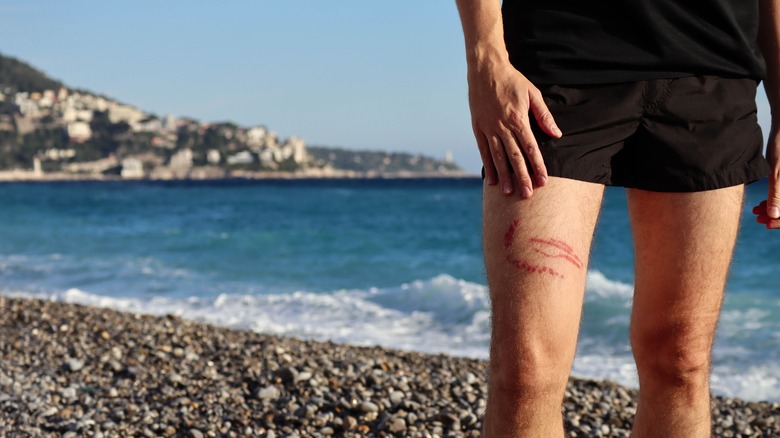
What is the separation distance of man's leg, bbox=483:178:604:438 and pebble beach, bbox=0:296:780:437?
1916 mm

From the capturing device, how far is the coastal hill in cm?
10406

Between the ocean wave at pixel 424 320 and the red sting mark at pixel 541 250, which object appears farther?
the ocean wave at pixel 424 320

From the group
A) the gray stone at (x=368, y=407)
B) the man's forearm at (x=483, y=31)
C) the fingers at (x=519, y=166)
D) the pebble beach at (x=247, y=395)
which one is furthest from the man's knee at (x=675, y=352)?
the gray stone at (x=368, y=407)

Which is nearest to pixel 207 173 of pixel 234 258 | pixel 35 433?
pixel 234 258

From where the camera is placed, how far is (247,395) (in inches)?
164

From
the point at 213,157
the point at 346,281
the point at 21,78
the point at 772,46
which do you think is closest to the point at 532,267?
the point at 772,46

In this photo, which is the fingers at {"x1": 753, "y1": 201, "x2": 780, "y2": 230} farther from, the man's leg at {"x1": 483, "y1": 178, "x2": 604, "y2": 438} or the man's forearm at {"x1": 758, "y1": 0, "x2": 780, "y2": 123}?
the man's leg at {"x1": 483, "y1": 178, "x2": 604, "y2": 438}

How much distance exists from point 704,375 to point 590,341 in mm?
6619

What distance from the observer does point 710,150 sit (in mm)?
1898

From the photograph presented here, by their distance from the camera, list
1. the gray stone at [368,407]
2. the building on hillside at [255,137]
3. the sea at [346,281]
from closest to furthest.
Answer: the gray stone at [368,407], the sea at [346,281], the building on hillside at [255,137]

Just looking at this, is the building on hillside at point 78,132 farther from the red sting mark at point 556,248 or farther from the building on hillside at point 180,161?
the red sting mark at point 556,248

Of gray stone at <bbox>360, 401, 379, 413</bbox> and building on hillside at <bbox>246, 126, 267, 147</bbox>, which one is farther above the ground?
building on hillside at <bbox>246, 126, 267, 147</bbox>

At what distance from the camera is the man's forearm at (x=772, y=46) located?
217 centimetres

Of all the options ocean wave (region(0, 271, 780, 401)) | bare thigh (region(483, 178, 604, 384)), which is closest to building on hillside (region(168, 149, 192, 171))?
ocean wave (region(0, 271, 780, 401))
